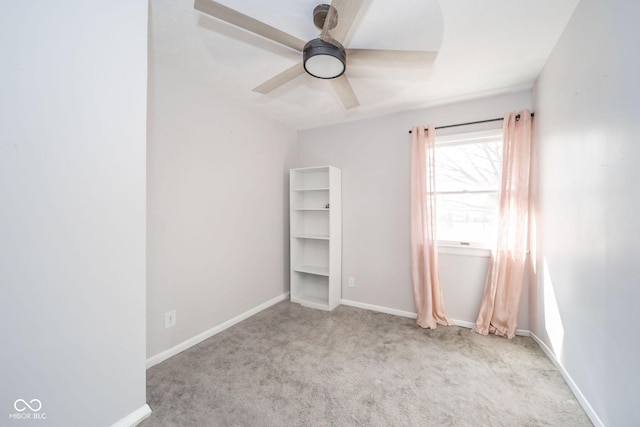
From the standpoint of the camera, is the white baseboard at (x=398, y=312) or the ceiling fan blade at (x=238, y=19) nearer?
the ceiling fan blade at (x=238, y=19)

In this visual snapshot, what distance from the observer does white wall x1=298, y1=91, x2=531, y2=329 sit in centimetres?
260

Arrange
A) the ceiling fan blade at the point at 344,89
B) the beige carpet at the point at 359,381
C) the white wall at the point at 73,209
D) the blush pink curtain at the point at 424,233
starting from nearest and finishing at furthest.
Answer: the white wall at the point at 73,209
the beige carpet at the point at 359,381
the ceiling fan blade at the point at 344,89
the blush pink curtain at the point at 424,233

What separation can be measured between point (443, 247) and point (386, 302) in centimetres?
95

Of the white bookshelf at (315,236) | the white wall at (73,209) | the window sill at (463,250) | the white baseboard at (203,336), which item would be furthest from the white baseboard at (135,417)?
the window sill at (463,250)

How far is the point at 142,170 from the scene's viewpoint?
53.1 inches

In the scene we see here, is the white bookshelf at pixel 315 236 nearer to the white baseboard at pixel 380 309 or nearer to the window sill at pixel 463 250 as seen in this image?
the white baseboard at pixel 380 309

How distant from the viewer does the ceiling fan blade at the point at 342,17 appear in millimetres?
1156

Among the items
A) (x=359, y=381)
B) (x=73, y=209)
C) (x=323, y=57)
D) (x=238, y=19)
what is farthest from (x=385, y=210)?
(x=73, y=209)

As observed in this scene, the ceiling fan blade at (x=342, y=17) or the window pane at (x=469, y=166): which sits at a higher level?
the ceiling fan blade at (x=342, y=17)

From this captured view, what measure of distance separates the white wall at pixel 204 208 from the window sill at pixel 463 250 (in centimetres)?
206

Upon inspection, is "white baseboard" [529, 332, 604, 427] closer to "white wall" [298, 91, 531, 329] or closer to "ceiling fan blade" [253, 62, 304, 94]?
"white wall" [298, 91, 531, 329]

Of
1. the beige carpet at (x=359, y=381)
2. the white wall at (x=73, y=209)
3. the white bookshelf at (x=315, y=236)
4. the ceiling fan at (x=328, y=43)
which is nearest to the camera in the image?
the white wall at (x=73, y=209)

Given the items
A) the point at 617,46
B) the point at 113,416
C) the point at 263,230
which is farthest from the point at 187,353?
the point at 617,46

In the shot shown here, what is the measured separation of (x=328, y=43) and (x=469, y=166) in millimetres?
2095
